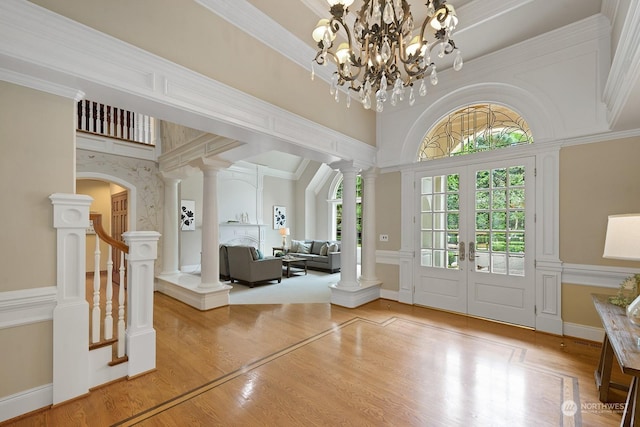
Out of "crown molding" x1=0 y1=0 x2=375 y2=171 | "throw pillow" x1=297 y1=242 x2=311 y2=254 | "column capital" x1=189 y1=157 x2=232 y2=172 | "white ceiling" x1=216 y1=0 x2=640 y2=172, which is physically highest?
"white ceiling" x1=216 y1=0 x2=640 y2=172

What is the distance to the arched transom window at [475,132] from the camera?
3.96 m

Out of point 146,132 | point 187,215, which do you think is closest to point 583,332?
point 187,215

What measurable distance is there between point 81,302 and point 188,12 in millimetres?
2597

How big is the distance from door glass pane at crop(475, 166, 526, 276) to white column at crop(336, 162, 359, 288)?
73.7 inches

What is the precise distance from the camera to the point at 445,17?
2141mm

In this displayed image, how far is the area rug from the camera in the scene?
514 centimetres

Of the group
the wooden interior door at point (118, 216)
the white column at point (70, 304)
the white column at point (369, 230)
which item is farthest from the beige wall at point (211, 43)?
the wooden interior door at point (118, 216)

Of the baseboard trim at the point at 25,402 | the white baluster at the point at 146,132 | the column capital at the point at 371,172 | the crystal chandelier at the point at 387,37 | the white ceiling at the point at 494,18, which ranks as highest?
the white ceiling at the point at 494,18

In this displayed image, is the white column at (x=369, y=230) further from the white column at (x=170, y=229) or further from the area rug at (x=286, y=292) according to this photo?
the white column at (x=170, y=229)

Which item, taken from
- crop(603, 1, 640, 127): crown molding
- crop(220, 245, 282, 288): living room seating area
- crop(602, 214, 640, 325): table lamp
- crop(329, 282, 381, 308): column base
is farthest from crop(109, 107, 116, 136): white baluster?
crop(602, 214, 640, 325): table lamp

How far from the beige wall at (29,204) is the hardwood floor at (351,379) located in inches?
15.1

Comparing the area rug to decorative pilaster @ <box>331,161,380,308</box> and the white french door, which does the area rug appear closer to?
decorative pilaster @ <box>331,161,380,308</box>

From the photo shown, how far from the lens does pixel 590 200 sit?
131 inches

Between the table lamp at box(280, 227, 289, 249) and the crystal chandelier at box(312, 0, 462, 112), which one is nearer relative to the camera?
the crystal chandelier at box(312, 0, 462, 112)
